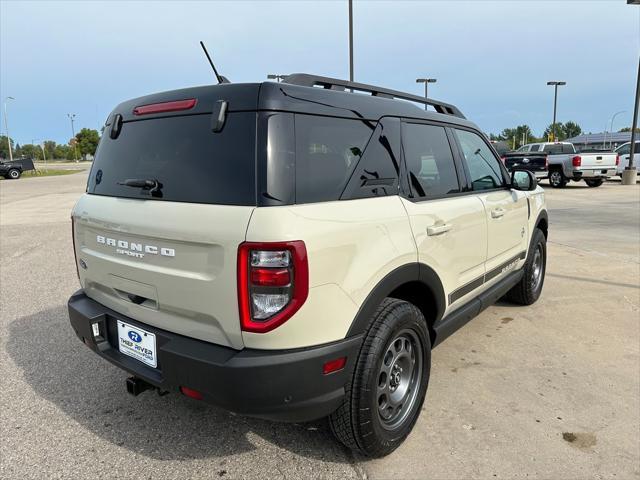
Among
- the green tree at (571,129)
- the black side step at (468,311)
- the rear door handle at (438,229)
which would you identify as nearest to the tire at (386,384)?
the black side step at (468,311)

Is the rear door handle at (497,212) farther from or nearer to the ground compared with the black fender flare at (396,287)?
farther from the ground

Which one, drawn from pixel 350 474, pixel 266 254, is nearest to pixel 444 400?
pixel 350 474

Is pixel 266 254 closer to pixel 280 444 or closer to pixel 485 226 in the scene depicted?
pixel 280 444

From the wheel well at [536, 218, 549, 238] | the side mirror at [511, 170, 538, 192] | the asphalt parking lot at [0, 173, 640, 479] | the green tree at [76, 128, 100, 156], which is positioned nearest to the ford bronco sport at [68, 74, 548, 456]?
the asphalt parking lot at [0, 173, 640, 479]

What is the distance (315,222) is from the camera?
193cm

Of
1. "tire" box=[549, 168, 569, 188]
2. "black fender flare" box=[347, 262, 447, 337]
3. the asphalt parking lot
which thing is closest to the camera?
"black fender flare" box=[347, 262, 447, 337]

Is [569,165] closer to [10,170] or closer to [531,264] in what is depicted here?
[531,264]

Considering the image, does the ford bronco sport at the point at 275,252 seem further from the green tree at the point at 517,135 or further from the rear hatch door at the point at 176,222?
the green tree at the point at 517,135

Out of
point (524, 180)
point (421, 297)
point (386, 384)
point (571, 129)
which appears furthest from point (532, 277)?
point (571, 129)

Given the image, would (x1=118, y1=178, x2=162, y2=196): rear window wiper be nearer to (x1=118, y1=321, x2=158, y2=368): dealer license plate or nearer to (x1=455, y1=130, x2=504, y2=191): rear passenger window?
(x1=118, y1=321, x2=158, y2=368): dealer license plate

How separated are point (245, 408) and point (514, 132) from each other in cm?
12119

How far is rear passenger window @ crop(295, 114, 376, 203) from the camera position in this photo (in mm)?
2020

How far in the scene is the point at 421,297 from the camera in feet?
8.96

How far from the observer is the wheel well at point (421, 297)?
2562 mm
